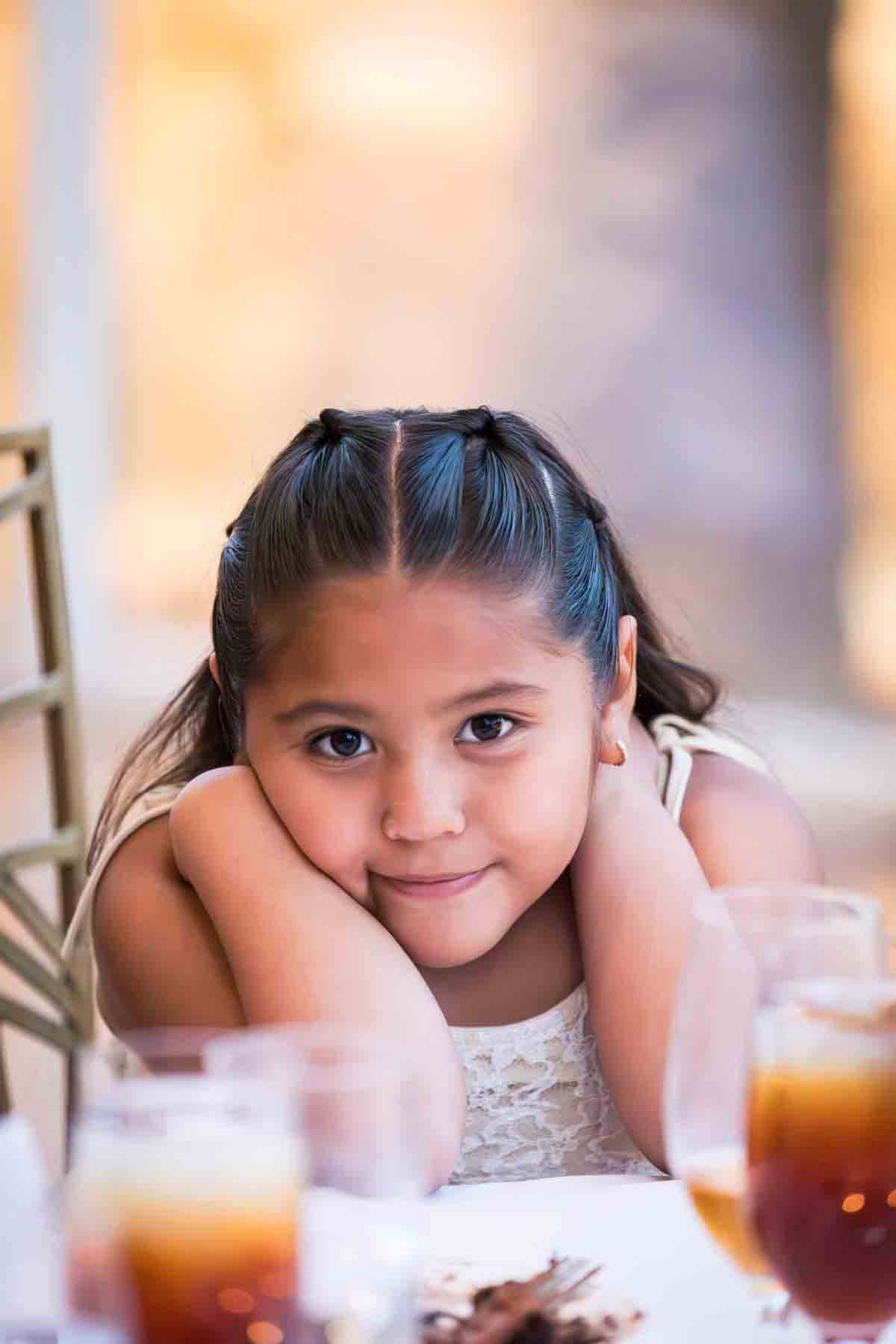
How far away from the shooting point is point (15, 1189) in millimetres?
537

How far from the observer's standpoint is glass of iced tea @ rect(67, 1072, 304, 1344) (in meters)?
0.49

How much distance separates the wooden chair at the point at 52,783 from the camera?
114 centimetres

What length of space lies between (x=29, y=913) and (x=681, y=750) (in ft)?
1.65

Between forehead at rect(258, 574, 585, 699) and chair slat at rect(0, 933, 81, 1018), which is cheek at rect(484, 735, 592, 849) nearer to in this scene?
forehead at rect(258, 574, 585, 699)

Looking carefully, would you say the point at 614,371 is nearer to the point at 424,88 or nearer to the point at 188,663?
the point at 424,88

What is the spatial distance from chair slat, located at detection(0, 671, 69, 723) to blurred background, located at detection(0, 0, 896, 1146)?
3.35 metres

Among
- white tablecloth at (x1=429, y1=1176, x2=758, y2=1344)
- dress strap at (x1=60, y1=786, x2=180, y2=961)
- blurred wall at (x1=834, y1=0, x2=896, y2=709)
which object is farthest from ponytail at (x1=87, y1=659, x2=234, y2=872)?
blurred wall at (x1=834, y1=0, x2=896, y2=709)

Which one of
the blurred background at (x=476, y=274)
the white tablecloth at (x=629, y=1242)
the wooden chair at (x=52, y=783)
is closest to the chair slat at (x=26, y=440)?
Answer: the wooden chair at (x=52, y=783)

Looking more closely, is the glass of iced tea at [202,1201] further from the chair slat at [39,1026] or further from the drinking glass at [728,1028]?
the chair slat at [39,1026]

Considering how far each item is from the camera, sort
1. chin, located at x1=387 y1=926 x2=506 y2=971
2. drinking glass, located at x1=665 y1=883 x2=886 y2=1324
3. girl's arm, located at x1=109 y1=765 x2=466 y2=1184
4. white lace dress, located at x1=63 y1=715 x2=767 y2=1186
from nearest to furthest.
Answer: drinking glass, located at x1=665 y1=883 x2=886 y2=1324 → girl's arm, located at x1=109 y1=765 x2=466 y2=1184 → chin, located at x1=387 y1=926 x2=506 y2=971 → white lace dress, located at x1=63 y1=715 x2=767 y2=1186

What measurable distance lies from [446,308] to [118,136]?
3.26 feet

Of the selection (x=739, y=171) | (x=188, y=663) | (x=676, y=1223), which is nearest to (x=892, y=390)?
(x=739, y=171)

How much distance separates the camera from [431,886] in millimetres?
1089

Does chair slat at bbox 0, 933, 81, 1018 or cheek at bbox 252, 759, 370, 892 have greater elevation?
cheek at bbox 252, 759, 370, 892
